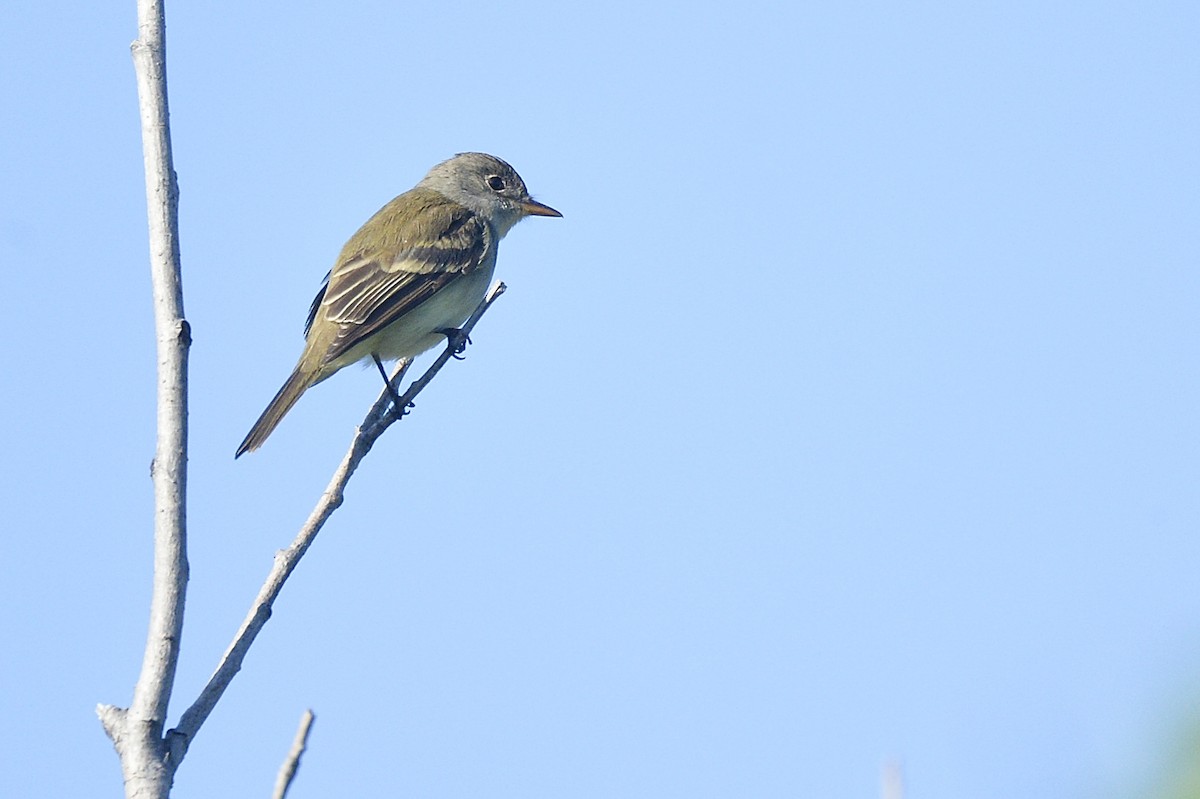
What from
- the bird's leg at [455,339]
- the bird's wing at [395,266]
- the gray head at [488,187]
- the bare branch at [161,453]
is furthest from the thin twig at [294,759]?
the gray head at [488,187]

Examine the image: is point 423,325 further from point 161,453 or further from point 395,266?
point 161,453

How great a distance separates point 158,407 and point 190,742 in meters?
0.81

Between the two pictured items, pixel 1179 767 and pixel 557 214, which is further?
pixel 557 214

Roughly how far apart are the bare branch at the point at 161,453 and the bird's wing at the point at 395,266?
4.15 metres

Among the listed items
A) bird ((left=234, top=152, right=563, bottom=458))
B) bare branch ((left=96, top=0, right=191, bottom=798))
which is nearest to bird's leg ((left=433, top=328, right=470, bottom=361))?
bird ((left=234, top=152, right=563, bottom=458))

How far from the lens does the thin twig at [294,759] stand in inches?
99.6

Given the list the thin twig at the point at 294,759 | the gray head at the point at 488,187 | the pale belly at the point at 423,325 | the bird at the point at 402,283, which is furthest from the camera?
the gray head at the point at 488,187

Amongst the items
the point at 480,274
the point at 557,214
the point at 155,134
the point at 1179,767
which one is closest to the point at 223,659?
the point at 155,134

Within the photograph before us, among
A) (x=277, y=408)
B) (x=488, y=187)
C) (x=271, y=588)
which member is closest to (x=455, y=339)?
(x=277, y=408)

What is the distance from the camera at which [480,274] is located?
28.7ft

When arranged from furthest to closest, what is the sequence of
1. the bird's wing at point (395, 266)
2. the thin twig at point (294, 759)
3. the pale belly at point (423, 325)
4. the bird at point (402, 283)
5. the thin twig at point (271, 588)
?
the pale belly at point (423, 325) < the bird's wing at point (395, 266) < the bird at point (402, 283) < the thin twig at point (271, 588) < the thin twig at point (294, 759)

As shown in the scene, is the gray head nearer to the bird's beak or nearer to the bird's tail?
the bird's beak

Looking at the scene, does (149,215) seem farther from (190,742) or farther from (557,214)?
(557,214)

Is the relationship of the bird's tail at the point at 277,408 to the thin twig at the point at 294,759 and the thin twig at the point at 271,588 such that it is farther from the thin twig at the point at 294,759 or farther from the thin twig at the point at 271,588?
the thin twig at the point at 294,759
